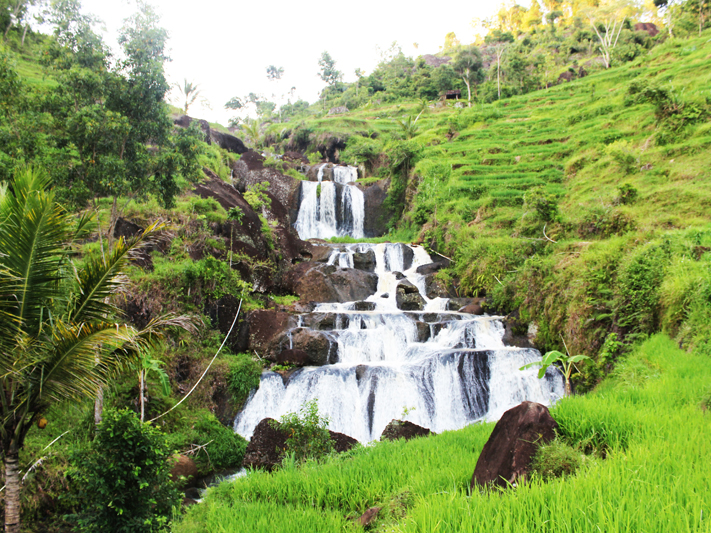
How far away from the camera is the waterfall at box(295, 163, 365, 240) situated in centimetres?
2520

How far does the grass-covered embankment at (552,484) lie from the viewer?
2203mm

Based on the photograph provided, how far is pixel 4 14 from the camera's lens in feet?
72.0

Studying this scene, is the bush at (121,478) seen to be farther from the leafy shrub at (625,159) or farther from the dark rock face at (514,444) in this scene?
the leafy shrub at (625,159)

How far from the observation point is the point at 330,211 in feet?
84.3

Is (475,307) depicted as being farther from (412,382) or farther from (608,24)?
(608,24)

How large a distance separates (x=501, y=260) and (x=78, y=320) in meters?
12.8

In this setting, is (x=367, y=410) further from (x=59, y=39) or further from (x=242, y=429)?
(x=59, y=39)

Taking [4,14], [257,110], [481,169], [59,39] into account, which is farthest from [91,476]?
[257,110]

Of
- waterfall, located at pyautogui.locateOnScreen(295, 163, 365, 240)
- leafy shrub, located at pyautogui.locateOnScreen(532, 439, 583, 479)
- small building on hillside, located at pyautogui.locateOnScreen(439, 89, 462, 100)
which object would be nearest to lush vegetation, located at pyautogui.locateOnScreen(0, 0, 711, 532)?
leafy shrub, located at pyautogui.locateOnScreen(532, 439, 583, 479)

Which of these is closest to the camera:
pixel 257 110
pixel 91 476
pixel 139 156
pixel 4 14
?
pixel 91 476

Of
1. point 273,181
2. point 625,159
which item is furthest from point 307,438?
point 273,181

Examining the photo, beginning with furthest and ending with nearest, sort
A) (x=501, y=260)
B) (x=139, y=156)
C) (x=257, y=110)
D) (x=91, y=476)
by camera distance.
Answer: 1. (x=257, y=110)
2. (x=501, y=260)
3. (x=139, y=156)
4. (x=91, y=476)

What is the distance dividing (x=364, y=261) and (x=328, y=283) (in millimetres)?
3525

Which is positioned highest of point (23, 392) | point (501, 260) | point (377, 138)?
point (377, 138)
